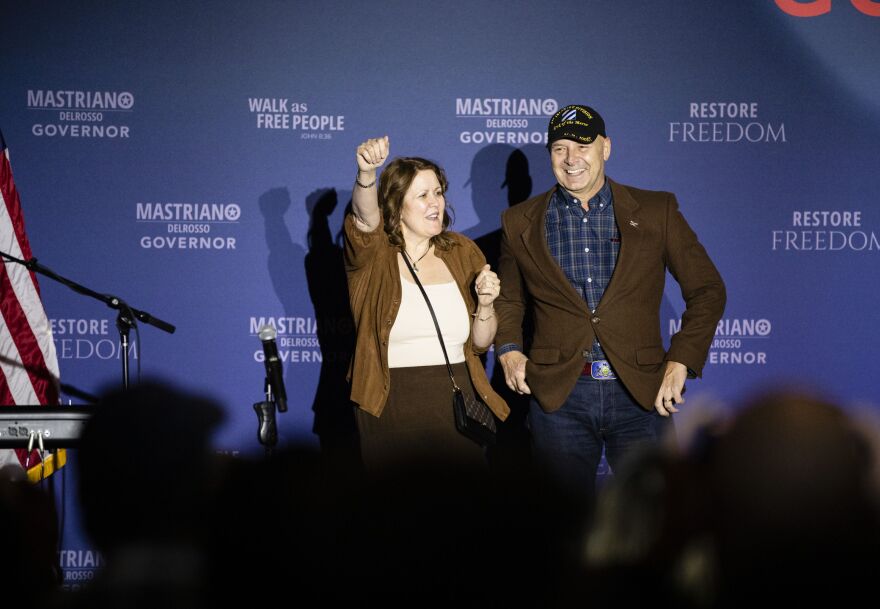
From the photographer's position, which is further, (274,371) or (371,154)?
(371,154)

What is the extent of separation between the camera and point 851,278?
15.1ft

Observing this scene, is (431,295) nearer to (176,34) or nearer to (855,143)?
(176,34)

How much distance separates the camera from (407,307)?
10.8ft

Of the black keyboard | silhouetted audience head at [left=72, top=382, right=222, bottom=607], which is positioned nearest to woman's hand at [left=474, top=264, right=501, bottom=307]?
the black keyboard

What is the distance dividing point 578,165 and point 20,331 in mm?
2961

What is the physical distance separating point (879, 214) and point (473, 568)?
14.5ft

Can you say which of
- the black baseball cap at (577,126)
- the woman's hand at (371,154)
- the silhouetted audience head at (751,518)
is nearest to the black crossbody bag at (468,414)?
the woman's hand at (371,154)

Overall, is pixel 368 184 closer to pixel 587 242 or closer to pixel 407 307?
pixel 407 307

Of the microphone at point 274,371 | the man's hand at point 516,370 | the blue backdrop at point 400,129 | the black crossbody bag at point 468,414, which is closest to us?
the microphone at point 274,371

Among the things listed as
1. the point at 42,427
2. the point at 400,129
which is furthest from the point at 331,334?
the point at 42,427

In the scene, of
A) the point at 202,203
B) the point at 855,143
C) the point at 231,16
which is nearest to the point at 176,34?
the point at 231,16

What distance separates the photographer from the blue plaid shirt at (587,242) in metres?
3.31

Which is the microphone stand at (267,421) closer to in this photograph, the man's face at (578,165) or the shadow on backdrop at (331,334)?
the man's face at (578,165)

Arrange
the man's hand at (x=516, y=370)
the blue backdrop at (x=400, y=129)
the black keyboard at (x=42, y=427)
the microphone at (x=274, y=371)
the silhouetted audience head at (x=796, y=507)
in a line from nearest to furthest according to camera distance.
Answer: the silhouetted audience head at (x=796, y=507), the microphone at (x=274, y=371), the black keyboard at (x=42, y=427), the man's hand at (x=516, y=370), the blue backdrop at (x=400, y=129)
